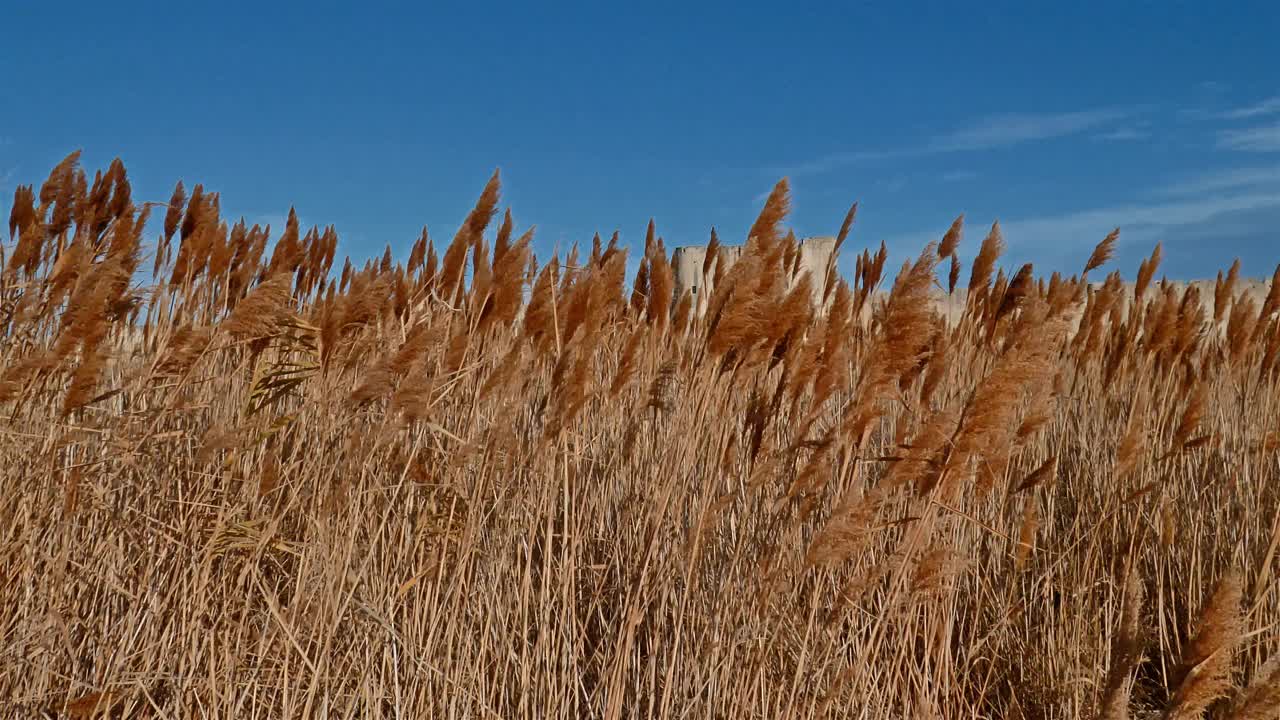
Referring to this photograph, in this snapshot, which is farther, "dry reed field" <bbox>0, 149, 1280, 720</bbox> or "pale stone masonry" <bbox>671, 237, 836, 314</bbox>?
"pale stone masonry" <bbox>671, 237, 836, 314</bbox>

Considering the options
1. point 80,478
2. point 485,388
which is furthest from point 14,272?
point 485,388

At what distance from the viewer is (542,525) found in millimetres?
2334

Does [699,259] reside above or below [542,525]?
above

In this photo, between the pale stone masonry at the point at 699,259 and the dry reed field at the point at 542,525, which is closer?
the dry reed field at the point at 542,525

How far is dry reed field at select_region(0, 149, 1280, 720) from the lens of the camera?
74.4 inches

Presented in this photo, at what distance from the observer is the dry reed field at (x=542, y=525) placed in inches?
74.4

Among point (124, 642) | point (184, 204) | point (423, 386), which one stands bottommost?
point (124, 642)

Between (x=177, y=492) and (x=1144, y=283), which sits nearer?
(x=177, y=492)

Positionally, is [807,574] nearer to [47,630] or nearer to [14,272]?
[47,630]

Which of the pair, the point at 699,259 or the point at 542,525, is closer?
the point at 542,525

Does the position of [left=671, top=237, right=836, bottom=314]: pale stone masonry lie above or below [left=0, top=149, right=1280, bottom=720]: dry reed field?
above

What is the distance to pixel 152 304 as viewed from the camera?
11.1 ft

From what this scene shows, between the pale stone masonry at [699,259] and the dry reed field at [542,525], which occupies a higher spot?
the pale stone masonry at [699,259]

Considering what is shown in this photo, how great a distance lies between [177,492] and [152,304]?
129cm
